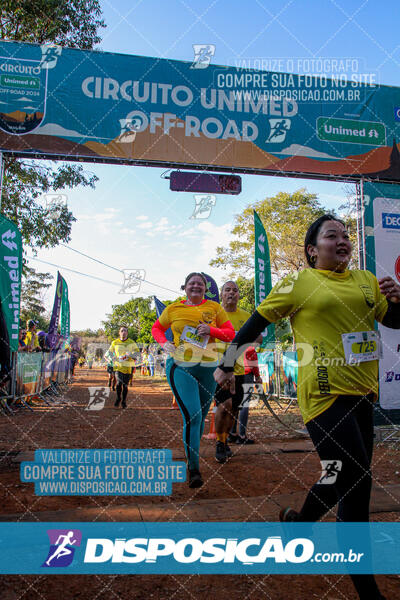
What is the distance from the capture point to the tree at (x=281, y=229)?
23578mm

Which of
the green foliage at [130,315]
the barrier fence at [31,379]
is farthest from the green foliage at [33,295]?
the barrier fence at [31,379]

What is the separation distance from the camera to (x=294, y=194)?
24938 mm

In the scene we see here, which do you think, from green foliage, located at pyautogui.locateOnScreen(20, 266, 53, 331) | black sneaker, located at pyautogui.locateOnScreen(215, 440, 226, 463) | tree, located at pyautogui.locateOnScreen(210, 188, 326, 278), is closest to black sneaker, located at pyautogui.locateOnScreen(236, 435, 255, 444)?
black sneaker, located at pyautogui.locateOnScreen(215, 440, 226, 463)

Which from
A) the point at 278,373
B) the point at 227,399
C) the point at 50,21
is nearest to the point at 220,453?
the point at 227,399

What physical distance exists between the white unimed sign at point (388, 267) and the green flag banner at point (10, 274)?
513 centimetres

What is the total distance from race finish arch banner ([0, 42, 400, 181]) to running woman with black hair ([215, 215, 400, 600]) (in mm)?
4473

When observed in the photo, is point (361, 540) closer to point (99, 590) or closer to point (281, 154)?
point (99, 590)

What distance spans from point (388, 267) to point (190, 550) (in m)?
5.09

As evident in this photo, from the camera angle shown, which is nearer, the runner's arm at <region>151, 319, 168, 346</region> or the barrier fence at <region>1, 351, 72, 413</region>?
the runner's arm at <region>151, 319, 168, 346</region>

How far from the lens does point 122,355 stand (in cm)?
930

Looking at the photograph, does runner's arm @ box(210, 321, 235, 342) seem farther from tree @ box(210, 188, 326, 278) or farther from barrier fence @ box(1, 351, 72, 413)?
tree @ box(210, 188, 326, 278)

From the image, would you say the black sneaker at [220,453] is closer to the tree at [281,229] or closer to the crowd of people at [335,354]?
the crowd of people at [335,354]

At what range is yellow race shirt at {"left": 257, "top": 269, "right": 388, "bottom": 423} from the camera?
1.93m

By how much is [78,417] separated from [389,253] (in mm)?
6503
